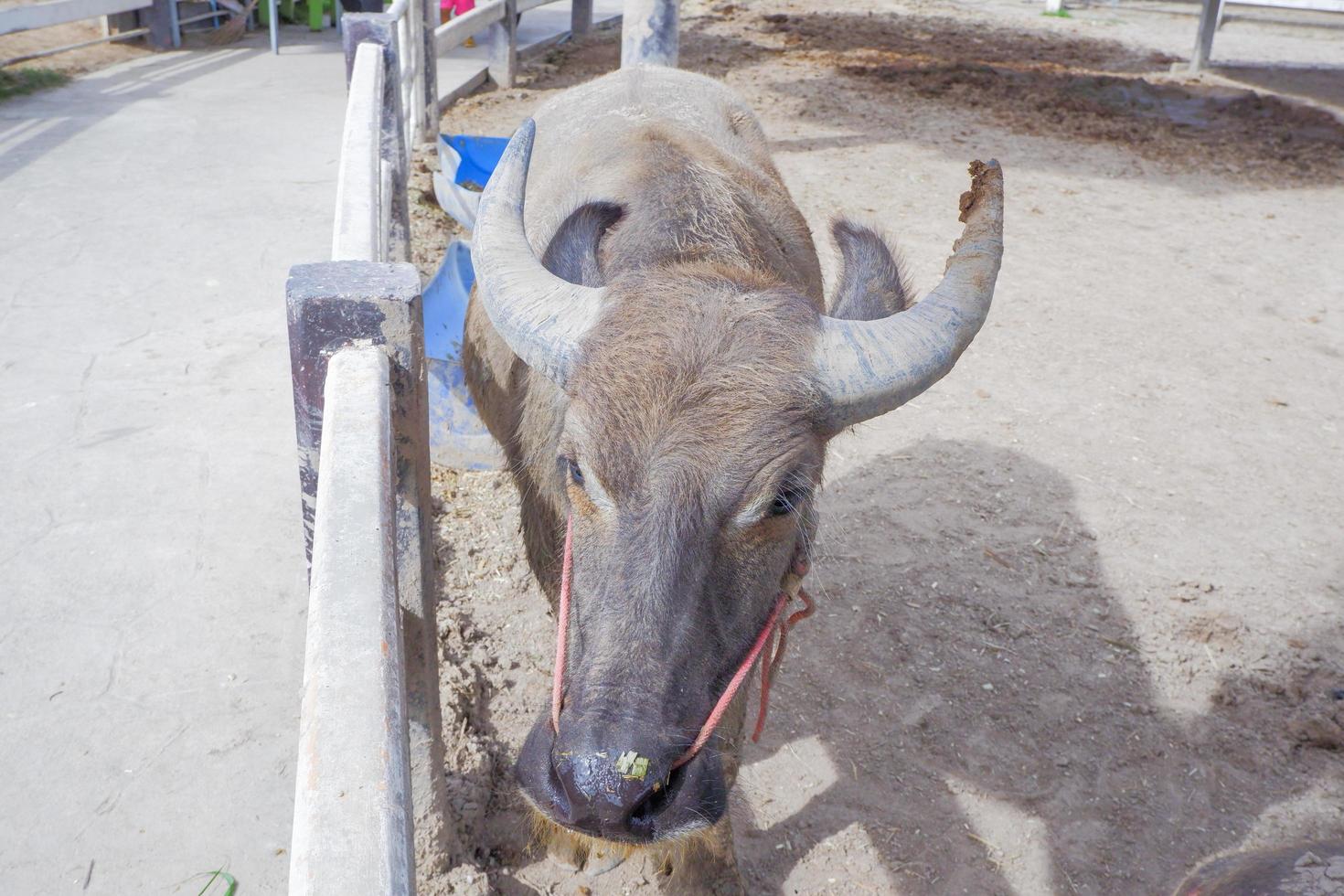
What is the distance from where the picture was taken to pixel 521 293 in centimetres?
231

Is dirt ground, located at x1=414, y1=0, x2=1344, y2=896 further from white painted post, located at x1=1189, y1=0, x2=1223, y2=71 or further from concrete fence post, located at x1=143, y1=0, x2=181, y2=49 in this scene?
white painted post, located at x1=1189, y1=0, x2=1223, y2=71

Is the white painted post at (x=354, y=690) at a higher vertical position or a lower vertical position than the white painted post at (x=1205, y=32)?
lower

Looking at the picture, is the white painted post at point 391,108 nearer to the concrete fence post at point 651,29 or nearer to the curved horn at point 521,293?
the curved horn at point 521,293

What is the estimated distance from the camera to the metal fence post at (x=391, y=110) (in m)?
4.94

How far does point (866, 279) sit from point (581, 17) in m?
13.3

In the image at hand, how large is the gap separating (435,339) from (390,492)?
11.3 ft

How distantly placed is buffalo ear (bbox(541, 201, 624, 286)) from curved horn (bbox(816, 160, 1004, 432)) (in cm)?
69

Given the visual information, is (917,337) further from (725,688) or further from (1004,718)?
(1004,718)

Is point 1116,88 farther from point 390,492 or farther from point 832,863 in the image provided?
point 390,492

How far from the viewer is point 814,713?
3.59 meters

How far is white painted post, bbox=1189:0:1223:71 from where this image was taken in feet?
47.1

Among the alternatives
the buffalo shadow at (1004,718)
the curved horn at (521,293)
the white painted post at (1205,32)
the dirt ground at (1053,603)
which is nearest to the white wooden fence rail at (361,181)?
the curved horn at (521,293)

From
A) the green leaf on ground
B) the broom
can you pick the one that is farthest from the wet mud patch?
the green leaf on ground

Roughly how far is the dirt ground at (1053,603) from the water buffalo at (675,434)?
0.88 metres
